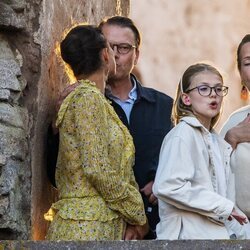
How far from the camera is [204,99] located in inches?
276

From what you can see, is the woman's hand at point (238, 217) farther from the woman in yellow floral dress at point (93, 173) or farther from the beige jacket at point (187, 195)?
the woman in yellow floral dress at point (93, 173)

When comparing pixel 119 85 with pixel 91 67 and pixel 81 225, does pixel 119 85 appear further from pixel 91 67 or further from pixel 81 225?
pixel 81 225

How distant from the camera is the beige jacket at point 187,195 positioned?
22.0ft

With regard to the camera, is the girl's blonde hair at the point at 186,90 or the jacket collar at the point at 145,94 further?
the jacket collar at the point at 145,94

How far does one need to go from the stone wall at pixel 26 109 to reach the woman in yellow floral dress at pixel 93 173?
0.63ft

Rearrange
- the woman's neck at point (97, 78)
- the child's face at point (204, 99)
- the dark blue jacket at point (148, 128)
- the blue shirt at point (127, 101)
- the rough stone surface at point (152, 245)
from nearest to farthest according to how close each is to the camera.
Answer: the rough stone surface at point (152, 245) < the child's face at point (204, 99) < the woman's neck at point (97, 78) < the dark blue jacket at point (148, 128) < the blue shirt at point (127, 101)

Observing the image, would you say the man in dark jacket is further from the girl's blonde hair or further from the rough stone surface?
the rough stone surface

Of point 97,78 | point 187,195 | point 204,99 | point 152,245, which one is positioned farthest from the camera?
point 97,78

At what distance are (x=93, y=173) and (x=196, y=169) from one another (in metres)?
0.43

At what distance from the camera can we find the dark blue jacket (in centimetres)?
744

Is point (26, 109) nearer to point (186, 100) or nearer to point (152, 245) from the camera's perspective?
point (186, 100)

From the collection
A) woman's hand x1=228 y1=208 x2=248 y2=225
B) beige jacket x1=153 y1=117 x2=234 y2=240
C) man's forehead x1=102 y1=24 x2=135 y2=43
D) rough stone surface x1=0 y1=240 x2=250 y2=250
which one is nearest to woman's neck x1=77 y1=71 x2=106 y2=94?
beige jacket x1=153 y1=117 x2=234 y2=240

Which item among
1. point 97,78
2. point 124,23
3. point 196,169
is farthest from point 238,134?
point 124,23

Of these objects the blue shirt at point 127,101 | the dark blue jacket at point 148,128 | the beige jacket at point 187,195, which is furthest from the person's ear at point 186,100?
the blue shirt at point 127,101
